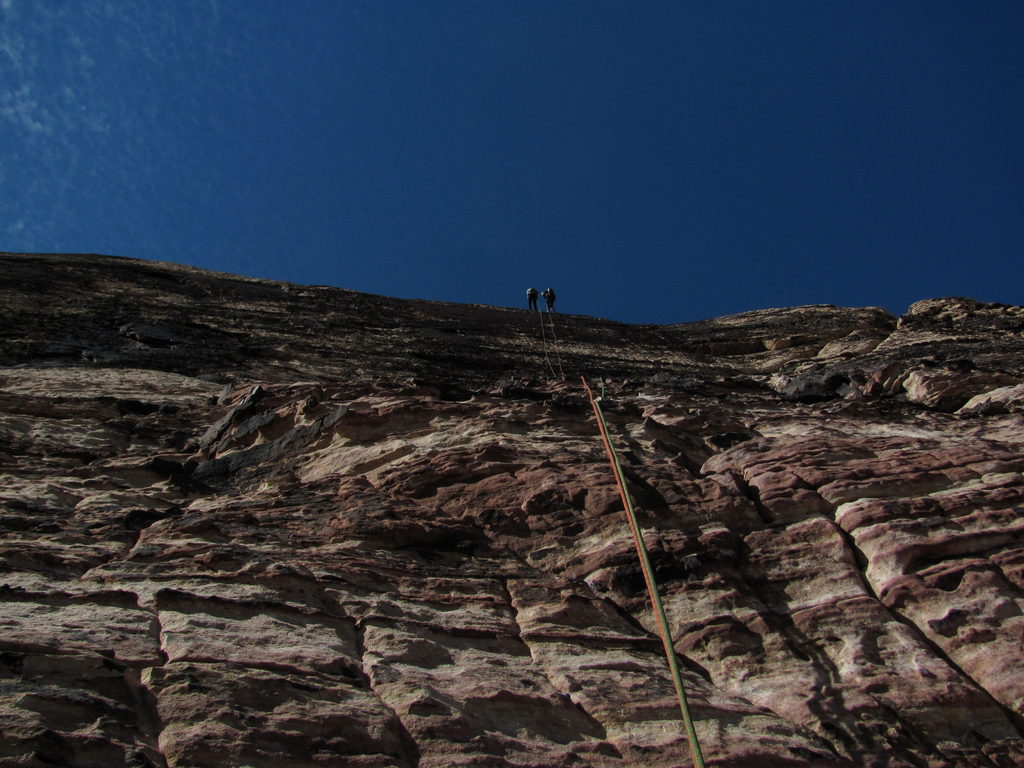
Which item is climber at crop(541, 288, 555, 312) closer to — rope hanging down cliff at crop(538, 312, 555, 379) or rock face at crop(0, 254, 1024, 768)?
rope hanging down cliff at crop(538, 312, 555, 379)

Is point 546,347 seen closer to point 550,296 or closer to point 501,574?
point 550,296

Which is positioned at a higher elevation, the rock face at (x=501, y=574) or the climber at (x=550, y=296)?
the climber at (x=550, y=296)

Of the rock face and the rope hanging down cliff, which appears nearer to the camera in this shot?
the rock face

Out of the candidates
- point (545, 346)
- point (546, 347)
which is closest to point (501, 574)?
point (545, 346)

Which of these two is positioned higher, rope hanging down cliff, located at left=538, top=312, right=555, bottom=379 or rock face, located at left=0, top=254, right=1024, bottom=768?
rope hanging down cliff, located at left=538, top=312, right=555, bottom=379

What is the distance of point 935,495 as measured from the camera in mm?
7793

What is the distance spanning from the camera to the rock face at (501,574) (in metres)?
5.08

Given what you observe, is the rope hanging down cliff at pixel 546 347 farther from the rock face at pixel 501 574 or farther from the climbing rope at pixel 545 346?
the rock face at pixel 501 574

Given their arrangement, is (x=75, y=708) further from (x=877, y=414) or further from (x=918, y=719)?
(x=877, y=414)

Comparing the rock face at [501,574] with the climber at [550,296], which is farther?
the climber at [550,296]

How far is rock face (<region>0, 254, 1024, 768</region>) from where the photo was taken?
5078mm

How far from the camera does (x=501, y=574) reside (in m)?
7.19

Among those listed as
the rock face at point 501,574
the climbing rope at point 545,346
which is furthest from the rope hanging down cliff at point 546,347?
the rock face at point 501,574

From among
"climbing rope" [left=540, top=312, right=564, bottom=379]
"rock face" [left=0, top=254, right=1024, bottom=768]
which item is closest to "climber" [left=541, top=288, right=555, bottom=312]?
"climbing rope" [left=540, top=312, right=564, bottom=379]
